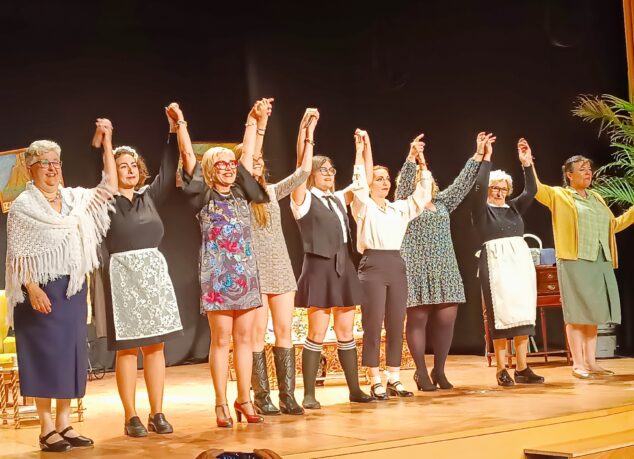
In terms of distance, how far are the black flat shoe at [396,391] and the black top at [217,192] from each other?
1.61 metres

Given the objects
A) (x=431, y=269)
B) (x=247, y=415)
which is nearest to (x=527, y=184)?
(x=431, y=269)

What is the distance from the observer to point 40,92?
8438 mm

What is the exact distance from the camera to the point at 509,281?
20.9ft

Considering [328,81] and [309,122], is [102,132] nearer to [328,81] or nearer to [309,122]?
[309,122]

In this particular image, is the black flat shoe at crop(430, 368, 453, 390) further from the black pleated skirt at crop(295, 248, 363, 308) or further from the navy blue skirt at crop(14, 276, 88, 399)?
the navy blue skirt at crop(14, 276, 88, 399)

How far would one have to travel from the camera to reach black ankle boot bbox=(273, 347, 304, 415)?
5.26 metres

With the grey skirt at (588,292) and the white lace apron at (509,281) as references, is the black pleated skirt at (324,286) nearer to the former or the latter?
the white lace apron at (509,281)

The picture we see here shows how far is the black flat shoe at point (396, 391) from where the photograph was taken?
592 cm

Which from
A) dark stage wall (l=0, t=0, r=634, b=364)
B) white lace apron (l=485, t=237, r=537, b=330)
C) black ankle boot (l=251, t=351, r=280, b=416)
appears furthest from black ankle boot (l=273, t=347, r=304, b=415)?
dark stage wall (l=0, t=0, r=634, b=364)

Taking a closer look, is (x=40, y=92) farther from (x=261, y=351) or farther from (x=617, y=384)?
(x=617, y=384)

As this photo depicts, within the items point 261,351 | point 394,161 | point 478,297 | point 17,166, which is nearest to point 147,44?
point 17,166

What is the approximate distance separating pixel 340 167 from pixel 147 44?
7.16ft

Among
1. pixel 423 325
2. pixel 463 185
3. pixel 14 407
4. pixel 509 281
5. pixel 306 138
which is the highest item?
pixel 306 138

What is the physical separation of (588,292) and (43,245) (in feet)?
12.6
